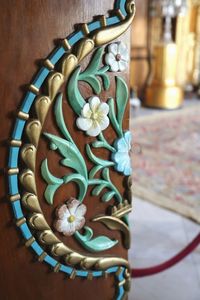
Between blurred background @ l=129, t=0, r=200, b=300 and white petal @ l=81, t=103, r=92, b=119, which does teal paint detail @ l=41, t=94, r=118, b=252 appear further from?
blurred background @ l=129, t=0, r=200, b=300

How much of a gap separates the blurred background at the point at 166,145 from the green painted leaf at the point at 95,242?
0.77 feet

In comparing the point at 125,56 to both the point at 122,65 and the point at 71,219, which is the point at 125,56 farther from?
the point at 71,219

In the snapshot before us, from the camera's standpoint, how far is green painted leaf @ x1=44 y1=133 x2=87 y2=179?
0.70m

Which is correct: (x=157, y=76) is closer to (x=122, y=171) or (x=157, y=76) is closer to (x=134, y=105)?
(x=134, y=105)

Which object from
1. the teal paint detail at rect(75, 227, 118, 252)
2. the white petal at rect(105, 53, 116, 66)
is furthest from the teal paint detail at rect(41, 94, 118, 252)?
the white petal at rect(105, 53, 116, 66)

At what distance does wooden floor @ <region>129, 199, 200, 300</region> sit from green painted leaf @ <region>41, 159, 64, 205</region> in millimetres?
650

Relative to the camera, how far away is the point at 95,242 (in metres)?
0.82

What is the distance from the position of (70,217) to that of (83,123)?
0.19 metres

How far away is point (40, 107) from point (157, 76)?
3900 mm

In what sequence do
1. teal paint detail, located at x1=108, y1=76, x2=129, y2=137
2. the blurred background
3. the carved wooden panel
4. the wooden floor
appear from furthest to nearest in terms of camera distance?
1. the blurred background
2. the wooden floor
3. teal paint detail, located at x1=108, y1=76, x2=129, y2=137
4. the carved wooden panel

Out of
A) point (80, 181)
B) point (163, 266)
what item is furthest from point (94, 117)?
point (163, 266)

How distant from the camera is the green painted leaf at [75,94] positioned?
26.9 inches

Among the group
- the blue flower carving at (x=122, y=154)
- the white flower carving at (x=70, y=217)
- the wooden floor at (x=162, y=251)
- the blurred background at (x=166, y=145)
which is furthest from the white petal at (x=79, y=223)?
the wooden floor at (x=162, y=251)

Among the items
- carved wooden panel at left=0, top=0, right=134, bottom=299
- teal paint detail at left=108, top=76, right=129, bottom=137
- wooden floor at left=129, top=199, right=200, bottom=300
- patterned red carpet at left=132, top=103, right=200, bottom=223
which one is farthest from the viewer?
patterned red carpet at left=132, top=103, right=200, bottom=223
